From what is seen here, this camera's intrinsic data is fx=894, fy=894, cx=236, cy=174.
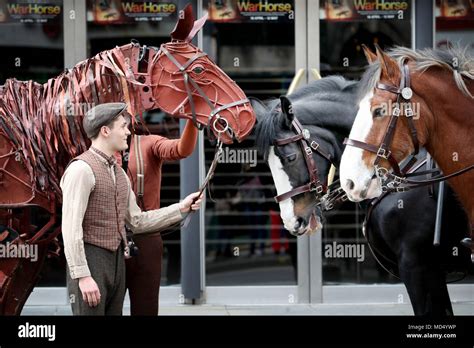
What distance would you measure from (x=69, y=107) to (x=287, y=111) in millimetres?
1412

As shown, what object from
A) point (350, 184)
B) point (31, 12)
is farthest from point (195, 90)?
point (31, 12)

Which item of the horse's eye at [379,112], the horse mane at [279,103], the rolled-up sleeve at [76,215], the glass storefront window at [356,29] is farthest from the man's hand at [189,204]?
the glass storefront window at [356,29]

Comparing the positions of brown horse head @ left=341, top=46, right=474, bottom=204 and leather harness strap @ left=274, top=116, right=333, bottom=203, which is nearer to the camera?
brown horse head @ left=341, top=46, right=474, bottom=204

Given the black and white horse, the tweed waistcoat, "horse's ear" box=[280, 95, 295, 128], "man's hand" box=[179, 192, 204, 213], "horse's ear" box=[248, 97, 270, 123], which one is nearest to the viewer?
the tweed waistcoat

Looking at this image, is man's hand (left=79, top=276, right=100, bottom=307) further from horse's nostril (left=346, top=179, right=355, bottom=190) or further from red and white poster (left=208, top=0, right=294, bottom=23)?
red and white poster (left=208, top=0, right=294, bottom=23)

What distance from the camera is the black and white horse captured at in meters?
5.57

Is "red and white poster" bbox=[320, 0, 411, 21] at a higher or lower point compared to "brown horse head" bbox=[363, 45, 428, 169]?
higher

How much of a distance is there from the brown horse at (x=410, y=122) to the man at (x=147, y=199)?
3.45 feet

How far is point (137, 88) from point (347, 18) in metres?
3.92

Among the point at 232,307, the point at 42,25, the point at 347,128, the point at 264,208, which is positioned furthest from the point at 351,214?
the point at 42,25

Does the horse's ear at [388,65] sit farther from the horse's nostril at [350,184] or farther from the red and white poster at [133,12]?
the red and white poster at [133,12]

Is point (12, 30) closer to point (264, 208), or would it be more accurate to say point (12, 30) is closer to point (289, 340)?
point (264, 208)

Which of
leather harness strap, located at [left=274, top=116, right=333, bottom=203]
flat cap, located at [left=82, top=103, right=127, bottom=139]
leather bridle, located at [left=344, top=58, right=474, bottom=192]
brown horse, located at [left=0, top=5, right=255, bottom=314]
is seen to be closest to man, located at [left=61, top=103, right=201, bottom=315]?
flat cap, located at [left=82, top=103, right=127, bottom=139]

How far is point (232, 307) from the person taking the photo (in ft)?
27.8
